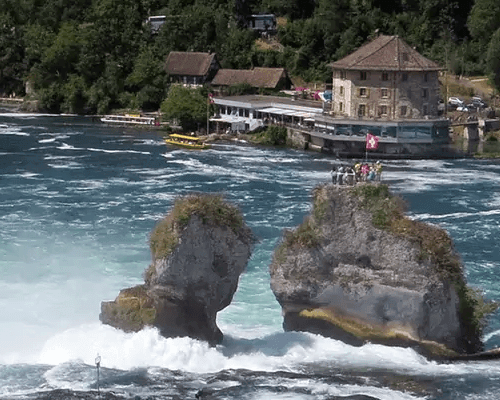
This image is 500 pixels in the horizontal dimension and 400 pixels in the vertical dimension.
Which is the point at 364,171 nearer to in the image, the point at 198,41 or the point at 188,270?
the point at 188,270

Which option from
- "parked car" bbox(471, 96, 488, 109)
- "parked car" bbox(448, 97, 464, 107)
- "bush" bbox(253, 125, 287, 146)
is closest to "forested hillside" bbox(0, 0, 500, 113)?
"parked car" bbox(471, 96, 488, 109)

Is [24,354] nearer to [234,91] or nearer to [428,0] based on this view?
[234,91]

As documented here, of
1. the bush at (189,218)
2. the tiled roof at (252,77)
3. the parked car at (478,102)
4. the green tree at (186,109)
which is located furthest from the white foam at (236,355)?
the tiled roof at (252,77)

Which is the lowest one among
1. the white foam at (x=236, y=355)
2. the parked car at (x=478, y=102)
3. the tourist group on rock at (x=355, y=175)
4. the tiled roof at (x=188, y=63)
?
the white foam at (x=236, y=355)

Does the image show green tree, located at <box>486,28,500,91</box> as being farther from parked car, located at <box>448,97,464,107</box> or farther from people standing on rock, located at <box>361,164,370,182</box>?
people standing on rock, located at <box>361,164,370,182</box>

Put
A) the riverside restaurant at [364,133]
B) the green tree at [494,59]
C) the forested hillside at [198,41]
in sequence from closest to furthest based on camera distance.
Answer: the riverside restaurant at [364,133] → the green tree at [494,59] → the forested hillside at [198,41]

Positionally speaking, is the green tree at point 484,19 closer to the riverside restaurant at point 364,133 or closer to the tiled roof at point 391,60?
the tiled roof at point 391,60

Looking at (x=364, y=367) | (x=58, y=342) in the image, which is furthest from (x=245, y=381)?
(x=58, y=342)
